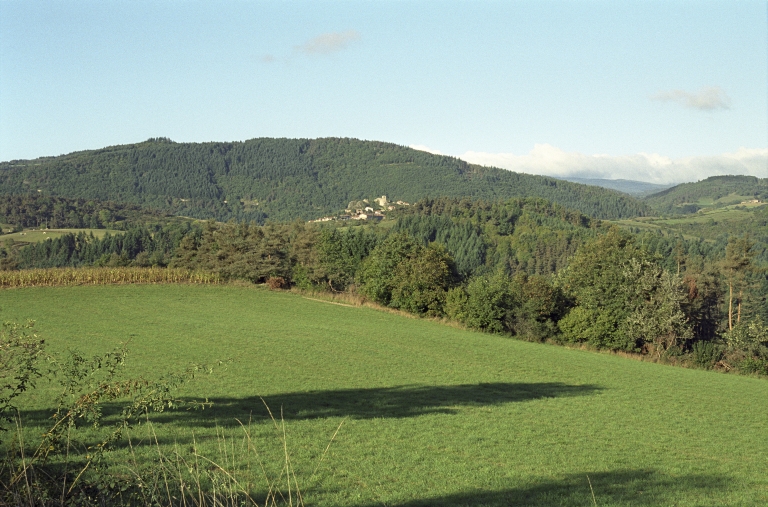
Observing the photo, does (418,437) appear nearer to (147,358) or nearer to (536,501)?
(536,501)

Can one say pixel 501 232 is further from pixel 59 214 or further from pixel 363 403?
pixel 363 403

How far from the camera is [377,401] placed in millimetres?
18406

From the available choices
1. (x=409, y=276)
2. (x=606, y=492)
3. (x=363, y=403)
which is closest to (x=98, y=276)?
(x=409, y=276)

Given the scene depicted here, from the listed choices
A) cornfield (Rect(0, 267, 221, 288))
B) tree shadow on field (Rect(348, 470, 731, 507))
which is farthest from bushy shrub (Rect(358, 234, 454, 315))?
tree shadow on field (Rect(348, 470, 731, 507))

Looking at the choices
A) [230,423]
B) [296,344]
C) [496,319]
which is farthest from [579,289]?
[230,423]

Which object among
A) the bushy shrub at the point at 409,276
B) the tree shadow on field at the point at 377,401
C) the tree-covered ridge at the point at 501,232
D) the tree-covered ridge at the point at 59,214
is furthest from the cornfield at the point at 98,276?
the tree-covered ridge at the point at 59,214

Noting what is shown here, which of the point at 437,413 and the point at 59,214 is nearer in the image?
the point at 437,413

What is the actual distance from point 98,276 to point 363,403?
39520 millimetres

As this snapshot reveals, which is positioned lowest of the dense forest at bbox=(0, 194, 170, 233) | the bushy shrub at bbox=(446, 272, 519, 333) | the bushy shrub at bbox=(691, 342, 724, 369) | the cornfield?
the bushy shrub at bbox=(691, 342, 724, 369)

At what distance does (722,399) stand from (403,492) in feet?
71.8

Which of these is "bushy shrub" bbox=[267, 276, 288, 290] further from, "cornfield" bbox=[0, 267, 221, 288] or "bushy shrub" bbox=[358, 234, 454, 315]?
"bushy shrub" bbox=[358, 234, 454, 315]

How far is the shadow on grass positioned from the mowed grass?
0.09 metres

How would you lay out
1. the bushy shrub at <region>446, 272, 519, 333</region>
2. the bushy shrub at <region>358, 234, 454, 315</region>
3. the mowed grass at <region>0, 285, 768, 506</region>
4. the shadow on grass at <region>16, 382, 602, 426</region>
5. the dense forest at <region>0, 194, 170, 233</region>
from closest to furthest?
the mowed grass at <region>0, 285, 768, 506</region> < the shadow on grass at <region>16, 382, 602, 426</region> < the bushy shrub at <region>446, 272, 519, 333</region> < the bushy shrub at <region>358, 234, 454, 315</region> < the dense forest at <region>0, 194, 170, 233</region>

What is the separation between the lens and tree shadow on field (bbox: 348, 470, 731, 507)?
392 inches
